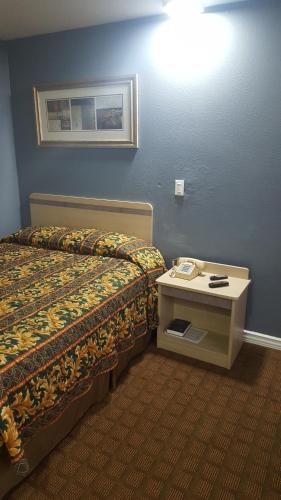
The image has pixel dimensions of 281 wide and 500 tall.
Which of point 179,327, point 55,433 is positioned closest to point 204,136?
point 179,327

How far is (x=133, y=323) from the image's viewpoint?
2336mm


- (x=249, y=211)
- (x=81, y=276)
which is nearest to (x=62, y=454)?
(x=81, y=276)

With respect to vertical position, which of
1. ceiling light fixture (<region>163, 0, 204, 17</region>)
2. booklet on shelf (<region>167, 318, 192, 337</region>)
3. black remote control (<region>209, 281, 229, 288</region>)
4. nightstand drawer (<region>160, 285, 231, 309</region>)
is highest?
ceiling light fixture (<region>163, 0, 204, 17</region>)

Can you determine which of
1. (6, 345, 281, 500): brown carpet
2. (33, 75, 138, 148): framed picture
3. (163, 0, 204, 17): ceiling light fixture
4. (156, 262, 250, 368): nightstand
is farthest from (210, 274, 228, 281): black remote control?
(163, 0, 204, 17): ceiling light fixture

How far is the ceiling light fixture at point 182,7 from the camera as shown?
2.21 m

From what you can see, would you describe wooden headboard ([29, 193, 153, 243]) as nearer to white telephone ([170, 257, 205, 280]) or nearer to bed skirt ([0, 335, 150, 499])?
white telephone ([170, 257, 205, 280])

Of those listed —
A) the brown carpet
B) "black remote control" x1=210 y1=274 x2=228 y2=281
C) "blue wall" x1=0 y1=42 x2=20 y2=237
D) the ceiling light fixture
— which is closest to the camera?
the brown carpet

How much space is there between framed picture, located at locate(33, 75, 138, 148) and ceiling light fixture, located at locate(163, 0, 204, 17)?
1.58ft

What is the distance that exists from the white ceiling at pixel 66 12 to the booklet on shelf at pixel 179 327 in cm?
207

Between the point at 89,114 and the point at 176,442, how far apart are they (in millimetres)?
2339

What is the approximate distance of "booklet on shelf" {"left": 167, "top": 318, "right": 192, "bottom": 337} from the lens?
2611 millimetres

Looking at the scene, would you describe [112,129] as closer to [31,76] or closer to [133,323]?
[31,76]

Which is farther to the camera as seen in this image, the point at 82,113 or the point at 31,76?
the point at 31,76

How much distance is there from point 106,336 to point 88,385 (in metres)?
0.26
